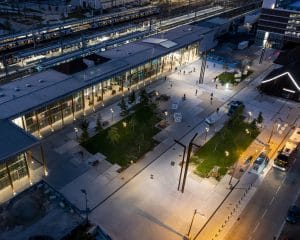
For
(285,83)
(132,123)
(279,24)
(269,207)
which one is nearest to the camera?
(269,207)

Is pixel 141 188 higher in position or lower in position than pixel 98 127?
lower

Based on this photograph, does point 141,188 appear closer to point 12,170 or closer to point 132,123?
point 132,123

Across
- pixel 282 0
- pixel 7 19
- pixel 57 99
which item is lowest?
pixel 7 19

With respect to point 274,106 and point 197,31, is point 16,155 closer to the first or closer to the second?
point 274,106

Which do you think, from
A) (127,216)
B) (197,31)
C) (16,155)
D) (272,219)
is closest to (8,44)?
(197,31)

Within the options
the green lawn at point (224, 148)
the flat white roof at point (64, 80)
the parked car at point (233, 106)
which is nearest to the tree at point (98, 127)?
the flat white roof at point (64, 80)

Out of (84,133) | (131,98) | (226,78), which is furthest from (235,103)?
(84,133)

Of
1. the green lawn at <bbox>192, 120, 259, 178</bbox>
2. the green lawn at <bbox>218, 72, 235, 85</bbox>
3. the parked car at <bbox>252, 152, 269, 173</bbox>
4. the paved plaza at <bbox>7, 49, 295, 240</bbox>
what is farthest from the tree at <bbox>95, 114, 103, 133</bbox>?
the green lawn at <bbox>218, 72, 235, 85</bbox>
